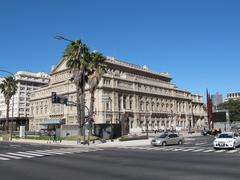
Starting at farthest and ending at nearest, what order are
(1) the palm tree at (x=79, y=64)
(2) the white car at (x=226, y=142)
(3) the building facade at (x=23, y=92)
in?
(3) the building facade at (x=23, y=92) < (1) the palm tree at (x=79, y=64) < (2) the white car at (x=226, y=142)

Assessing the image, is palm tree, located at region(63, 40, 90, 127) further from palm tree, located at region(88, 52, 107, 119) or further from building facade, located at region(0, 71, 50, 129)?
building facade, located at region(0, 71, 50, 129)

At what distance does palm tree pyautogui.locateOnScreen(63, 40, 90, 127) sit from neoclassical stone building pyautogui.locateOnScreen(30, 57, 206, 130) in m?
42.4

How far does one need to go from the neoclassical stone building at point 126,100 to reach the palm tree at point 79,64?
4239 centimetres

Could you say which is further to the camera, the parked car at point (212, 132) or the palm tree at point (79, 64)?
the parked car at point (212, 132)

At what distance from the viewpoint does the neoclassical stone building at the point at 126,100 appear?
92.6m

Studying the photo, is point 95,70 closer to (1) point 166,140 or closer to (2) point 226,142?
(1) point 166,140

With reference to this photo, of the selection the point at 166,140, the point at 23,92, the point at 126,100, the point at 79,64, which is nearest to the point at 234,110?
the point at 126,100

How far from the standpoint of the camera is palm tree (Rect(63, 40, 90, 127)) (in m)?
44.5

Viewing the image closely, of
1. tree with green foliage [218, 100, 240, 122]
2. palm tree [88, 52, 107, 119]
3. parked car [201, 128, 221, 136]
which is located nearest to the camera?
palm tree [88, 52, 107, 119]

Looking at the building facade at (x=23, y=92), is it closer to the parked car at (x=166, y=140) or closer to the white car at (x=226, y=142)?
the parked car at (x=166, y=140)

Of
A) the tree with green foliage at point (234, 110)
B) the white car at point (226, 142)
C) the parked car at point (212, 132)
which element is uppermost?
the tree with green foliage at point (234, 110)

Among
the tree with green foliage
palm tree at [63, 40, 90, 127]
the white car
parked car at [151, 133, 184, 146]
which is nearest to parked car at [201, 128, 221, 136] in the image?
parked car at [151, 133, 184, 146]

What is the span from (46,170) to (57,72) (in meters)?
102

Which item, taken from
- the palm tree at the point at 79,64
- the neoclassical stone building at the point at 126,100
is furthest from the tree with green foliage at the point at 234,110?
the palm tree at the point at 79,64
